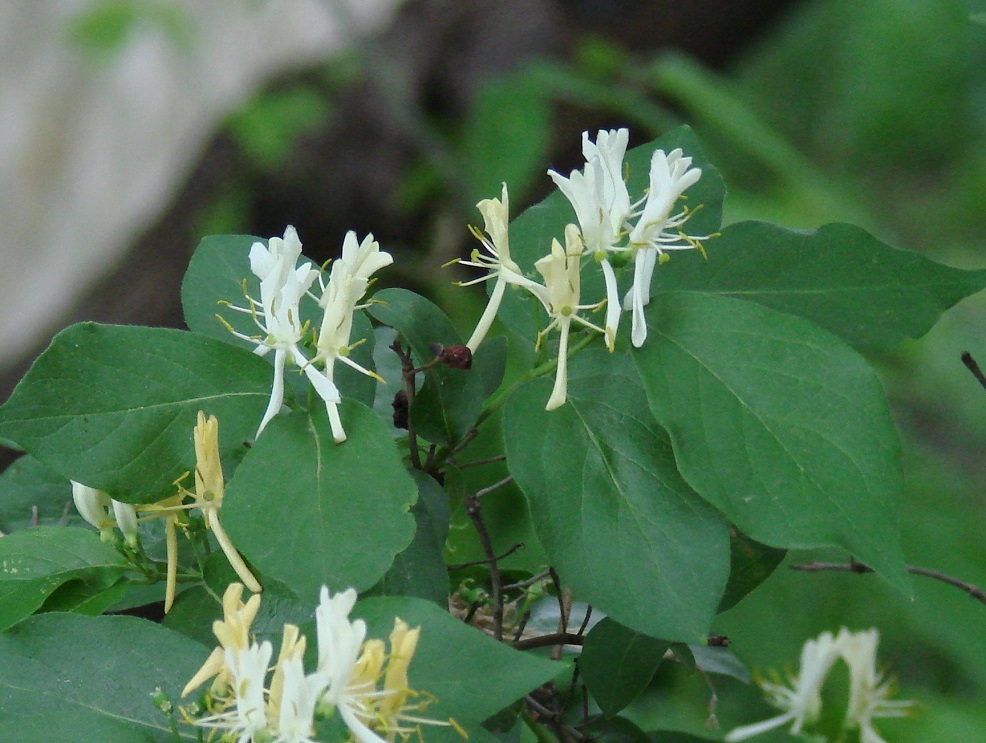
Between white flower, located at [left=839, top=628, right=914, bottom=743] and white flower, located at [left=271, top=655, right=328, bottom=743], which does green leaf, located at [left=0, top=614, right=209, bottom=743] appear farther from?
white flower, located at [left=839, top=628, right=914, bottom=743]

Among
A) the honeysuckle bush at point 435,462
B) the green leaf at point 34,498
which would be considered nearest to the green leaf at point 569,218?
the honeysuckle bush at point 435,462

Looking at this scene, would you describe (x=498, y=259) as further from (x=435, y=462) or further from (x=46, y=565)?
(x=46, y=565)

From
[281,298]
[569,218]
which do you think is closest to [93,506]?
[281,298]

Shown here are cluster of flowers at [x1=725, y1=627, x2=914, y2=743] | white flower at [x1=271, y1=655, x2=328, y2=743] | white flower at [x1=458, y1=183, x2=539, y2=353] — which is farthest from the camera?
cluster of flowers at [x1=725, y1=627, x2=914, y2=743]

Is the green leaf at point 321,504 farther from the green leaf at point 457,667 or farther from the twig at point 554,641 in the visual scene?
→ the twig at point 554,641

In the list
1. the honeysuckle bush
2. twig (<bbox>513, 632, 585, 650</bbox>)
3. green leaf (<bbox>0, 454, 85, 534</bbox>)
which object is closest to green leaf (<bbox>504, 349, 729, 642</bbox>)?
the honeysuckle bush
